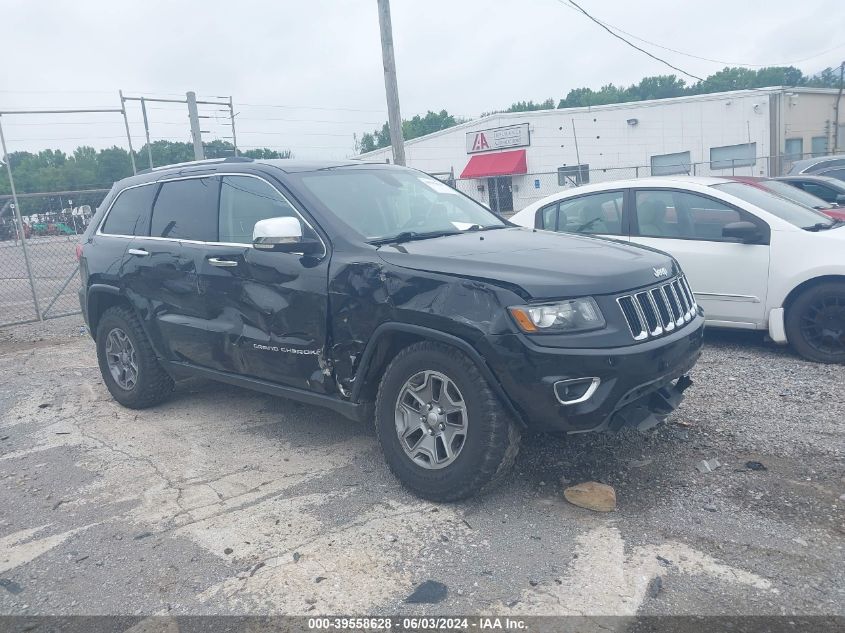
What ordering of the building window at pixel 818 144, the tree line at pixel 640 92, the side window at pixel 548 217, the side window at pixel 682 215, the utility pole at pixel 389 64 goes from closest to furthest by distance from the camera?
the side window at pixel 682 215 < the side window at pixel 548 217 < the utility pole at pixel 389 64 < the building window at pixel 818 144 < the tree line at pixel 640 92

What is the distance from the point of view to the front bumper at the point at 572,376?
343 centimetres

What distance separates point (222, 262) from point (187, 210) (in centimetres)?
75

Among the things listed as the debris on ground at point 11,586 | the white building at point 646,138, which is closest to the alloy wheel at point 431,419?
the debris on ground at point 11,586

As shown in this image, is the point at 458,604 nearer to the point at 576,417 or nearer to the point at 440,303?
the point at 576,417

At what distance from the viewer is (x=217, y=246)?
484cm

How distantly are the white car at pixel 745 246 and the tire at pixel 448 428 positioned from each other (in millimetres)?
3520

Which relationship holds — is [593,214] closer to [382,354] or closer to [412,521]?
[382,354]

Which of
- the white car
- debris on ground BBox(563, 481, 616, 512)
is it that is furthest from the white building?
debris on ground BBox(563, 481, 616, 512)

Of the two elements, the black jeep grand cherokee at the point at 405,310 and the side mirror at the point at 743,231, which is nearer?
the black jeep grand cherokee at the point at 405,310

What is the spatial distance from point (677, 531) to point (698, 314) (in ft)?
4.67

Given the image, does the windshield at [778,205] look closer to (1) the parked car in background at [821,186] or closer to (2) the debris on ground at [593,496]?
(2) the debris on ground at [593,496]

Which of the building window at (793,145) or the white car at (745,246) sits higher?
the building window at (793,145)

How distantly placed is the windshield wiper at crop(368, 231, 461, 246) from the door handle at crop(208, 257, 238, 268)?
1.04 metres

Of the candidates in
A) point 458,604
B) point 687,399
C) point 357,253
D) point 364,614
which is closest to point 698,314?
point 687,399
